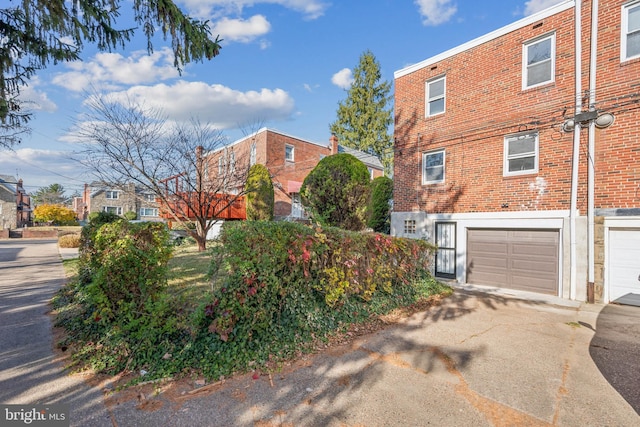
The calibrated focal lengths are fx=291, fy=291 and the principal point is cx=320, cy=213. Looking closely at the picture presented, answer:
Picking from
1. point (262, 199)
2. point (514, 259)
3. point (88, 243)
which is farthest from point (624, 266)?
point (262, 199)

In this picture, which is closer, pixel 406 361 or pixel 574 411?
pixel 574 411

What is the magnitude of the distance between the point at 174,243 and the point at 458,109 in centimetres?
934

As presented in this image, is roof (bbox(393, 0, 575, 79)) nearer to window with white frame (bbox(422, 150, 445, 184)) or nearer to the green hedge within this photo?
window with white frame (bbox(422, 150, 445, 184))

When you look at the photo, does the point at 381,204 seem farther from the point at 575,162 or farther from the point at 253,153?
the point at 253,153

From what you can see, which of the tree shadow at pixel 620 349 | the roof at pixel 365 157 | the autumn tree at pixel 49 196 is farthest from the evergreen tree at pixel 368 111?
the autumn tree at pixel 49 196

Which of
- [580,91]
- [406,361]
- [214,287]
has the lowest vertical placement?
[406,361]

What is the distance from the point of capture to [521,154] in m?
8.41

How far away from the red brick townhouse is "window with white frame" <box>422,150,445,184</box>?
0.04 m

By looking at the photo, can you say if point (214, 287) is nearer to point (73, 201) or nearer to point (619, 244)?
point (619, 244)

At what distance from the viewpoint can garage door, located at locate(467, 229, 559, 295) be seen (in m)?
7.93

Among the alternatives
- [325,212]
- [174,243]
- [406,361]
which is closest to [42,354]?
[174,243]

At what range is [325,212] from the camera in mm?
8086

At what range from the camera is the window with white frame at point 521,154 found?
8.22 metres

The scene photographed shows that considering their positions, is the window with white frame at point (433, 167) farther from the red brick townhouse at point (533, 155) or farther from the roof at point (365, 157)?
the roof at point (365, 157)
